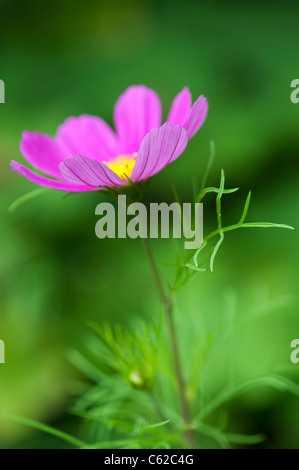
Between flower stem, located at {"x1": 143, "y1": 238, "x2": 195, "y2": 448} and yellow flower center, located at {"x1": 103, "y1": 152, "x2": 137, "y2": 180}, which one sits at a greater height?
yellow flower center, located at {"x1": 103, "y1": 152, "x2": 137, "y2": 180}

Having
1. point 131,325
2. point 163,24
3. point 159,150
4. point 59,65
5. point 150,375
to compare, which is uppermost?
point 163,24

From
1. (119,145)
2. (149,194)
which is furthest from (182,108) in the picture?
(149,194)

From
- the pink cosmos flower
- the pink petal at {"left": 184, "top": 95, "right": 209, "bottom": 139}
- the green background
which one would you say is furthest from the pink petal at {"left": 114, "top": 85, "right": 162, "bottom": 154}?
the green background

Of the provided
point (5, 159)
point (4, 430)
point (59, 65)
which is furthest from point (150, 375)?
point (59, 65)

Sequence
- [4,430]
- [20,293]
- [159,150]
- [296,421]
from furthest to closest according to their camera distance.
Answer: [20,293] < [4,430] < [296,421] < [159,150]

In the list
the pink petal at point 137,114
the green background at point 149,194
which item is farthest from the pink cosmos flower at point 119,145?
the green background at point 149,194

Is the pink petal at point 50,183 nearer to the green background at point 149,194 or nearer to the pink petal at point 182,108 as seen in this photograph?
the pink petal at point 182,108

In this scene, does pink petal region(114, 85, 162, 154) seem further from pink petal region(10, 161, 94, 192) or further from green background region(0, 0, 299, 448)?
green background region(0, 0, 299, 448)

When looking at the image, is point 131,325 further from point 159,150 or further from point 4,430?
point 159,150
